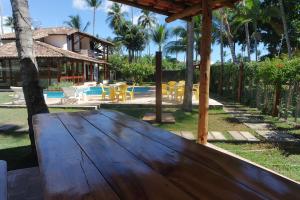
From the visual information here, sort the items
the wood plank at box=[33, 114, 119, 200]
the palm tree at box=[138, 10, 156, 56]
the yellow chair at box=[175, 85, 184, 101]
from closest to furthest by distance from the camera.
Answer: the wood plank at box=[33, 114, 119, 200]
the yellow chair at box=[175, 85, 184, 101]
the palm tree at box=[138, 10, 156, 56]

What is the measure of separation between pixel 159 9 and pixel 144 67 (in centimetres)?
2594

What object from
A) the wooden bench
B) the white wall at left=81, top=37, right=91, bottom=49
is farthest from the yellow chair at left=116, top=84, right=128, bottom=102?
the white wall at left=81, top=37, right=91, bottom=49

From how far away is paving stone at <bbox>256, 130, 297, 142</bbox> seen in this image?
6.78 m

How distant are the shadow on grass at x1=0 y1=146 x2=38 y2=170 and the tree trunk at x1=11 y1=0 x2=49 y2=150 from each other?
0.86 m

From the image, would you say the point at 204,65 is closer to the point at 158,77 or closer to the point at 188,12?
the point at 188,12

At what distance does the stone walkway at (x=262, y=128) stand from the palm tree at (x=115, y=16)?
3714 cm

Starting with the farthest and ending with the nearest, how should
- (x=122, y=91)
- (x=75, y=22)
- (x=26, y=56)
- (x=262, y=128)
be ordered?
(x=75, y=22), (x=122, y=91), (x=262, y=128), (x=26, y=56)

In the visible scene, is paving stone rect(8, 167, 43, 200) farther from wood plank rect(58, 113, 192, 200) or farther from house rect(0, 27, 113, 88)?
house rect(0, 27, 113, 88)

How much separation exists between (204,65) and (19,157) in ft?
12.5

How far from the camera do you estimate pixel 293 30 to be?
27.4m

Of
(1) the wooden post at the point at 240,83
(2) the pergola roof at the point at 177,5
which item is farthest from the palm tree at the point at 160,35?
(2) the pergola roof at the point at 177,5

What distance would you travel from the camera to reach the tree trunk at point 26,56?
16.9 feet

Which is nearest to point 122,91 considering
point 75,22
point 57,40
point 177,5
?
point 177,5

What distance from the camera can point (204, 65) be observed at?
5.11m
